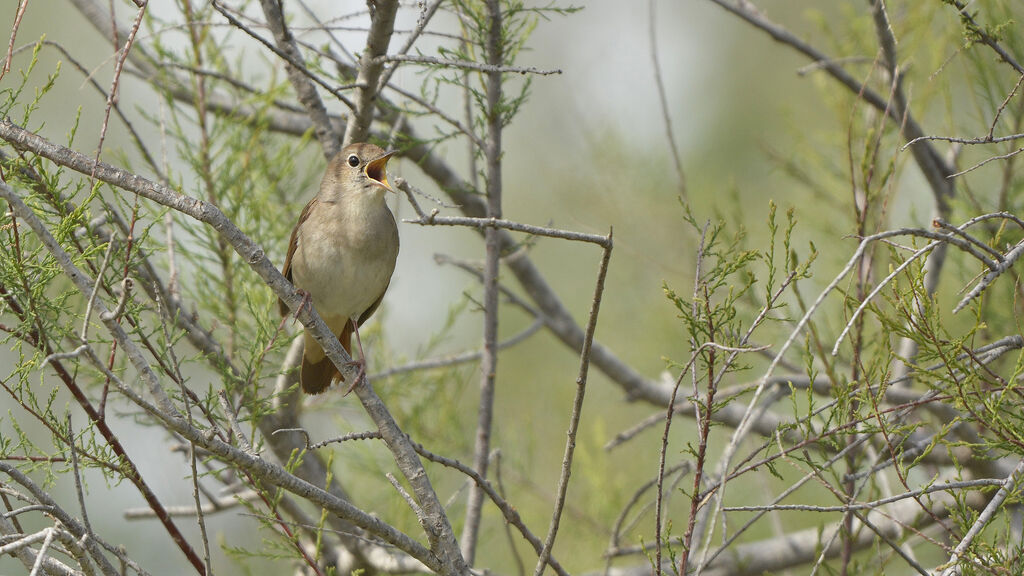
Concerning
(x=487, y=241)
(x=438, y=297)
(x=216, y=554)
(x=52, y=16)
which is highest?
(x=52, y=16)

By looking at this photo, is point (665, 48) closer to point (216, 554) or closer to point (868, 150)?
point (216, 554)

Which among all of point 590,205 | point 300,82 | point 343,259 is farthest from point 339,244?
point 590,205

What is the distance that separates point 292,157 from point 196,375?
451 centimetres

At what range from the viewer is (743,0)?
3791 mm

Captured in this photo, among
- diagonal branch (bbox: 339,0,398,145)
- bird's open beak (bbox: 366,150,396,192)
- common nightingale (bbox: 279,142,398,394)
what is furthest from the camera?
common nightingale (bbox: 279,142,398,394)

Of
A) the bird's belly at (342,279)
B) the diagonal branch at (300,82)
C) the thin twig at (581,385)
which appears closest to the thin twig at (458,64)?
the diagonal branch at (300,82)

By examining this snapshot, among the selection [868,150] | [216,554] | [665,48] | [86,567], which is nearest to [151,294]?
[86,567]

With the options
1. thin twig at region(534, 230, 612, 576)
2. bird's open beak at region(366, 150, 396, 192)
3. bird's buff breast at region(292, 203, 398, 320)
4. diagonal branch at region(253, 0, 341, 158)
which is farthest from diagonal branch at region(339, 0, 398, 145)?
thin twig at region(534, 230, 612, 576)

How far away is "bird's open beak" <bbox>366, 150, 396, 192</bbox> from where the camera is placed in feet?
11.6

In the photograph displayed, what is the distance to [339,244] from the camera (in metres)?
3.70

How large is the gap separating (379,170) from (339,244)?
12.6 inches

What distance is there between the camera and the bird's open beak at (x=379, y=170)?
3.55 m

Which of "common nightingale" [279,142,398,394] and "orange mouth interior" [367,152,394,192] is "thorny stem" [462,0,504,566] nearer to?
"orange mouth interior" [367,152,394,192]

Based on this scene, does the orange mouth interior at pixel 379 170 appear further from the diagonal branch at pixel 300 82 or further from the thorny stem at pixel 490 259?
the thorny stem at pixel 490 259
